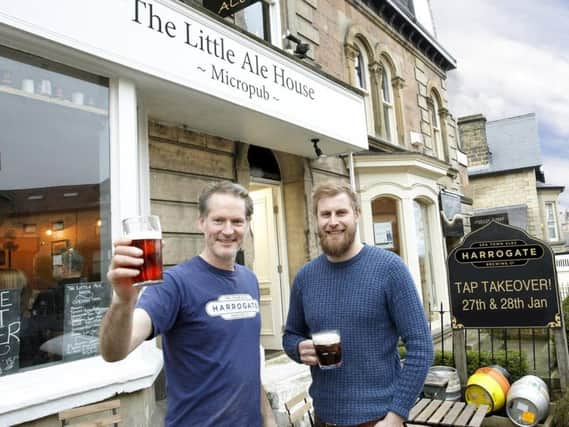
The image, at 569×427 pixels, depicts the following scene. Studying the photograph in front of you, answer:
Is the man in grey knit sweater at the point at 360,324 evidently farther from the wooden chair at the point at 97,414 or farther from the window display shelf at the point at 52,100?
the window display shelf at the point at 52,100

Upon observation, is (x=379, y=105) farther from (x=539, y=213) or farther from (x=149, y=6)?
Answer: (x=539, y=213)

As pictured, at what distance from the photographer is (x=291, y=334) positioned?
2.18 metres

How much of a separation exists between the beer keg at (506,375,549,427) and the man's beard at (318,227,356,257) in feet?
10.2

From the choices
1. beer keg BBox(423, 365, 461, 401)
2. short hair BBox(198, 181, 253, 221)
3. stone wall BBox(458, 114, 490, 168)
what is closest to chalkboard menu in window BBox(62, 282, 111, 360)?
short hair BBox(198, 181, 253, 221)

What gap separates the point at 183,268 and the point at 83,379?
6.14 ft

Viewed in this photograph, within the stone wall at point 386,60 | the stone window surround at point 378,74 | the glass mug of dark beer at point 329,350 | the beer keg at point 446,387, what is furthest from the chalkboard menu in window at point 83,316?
the stone window surround at point 378,74

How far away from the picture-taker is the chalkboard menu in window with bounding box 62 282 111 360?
3.14 m

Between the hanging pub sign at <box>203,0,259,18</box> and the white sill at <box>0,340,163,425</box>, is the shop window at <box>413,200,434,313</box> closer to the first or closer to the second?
the hanging pub sign at <box>203,0,259,18</box>

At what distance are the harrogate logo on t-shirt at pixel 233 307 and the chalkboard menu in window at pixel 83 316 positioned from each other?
1.94 metres

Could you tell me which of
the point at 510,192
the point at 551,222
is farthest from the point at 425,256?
the point at 551,222

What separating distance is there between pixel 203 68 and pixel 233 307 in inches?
114

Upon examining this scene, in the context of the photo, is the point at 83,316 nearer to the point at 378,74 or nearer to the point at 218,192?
the point at 218,192

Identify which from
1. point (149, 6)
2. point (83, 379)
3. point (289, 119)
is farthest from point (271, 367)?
point (149, 6)

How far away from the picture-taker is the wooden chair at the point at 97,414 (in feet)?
9.46
